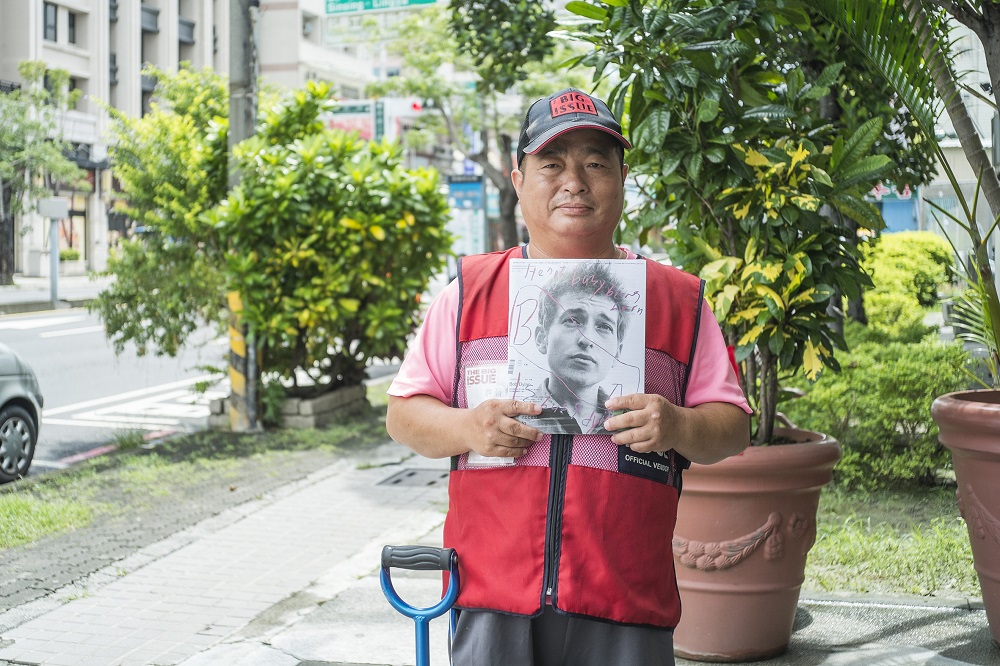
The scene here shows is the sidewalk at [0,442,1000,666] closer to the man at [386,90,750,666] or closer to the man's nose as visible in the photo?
the man at [386,90,750,666]

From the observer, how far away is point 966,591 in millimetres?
5086

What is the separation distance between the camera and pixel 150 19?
456 inches

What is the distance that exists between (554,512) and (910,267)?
16328mm

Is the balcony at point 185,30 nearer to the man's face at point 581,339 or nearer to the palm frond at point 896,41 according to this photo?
the palm frond at point 896,41

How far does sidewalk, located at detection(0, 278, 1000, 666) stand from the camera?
447 centimetres

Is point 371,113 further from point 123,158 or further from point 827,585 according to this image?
point 827,585

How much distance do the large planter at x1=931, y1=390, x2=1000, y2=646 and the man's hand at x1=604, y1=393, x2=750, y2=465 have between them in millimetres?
2115

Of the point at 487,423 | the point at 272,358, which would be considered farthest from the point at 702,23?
the point at 272,358

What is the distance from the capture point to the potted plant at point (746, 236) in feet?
13.8

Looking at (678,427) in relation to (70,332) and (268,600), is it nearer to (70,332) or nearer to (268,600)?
(268,600)

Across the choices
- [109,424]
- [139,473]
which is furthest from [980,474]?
[109,424]

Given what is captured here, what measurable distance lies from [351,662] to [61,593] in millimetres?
1917

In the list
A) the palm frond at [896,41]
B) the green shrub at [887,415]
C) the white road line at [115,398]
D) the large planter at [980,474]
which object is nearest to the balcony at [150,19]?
the white road line at [115,398]

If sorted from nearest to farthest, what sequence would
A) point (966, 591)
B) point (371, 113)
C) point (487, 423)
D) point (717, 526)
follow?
point (487, 423) < point (717, 526) < point (966, 591) < point (371, 113)
